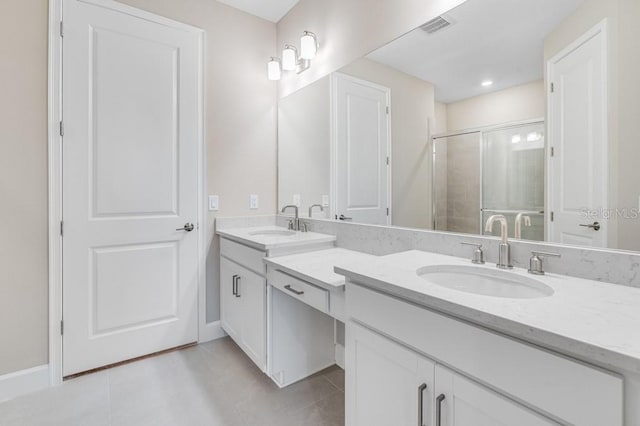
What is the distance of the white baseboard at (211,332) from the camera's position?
2383 mm

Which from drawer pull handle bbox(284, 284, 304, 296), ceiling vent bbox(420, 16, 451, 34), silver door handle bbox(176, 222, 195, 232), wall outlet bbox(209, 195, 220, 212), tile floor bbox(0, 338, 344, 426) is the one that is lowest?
tile floor bbox(0, 338, 344, 426)

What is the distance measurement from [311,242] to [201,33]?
182 cm

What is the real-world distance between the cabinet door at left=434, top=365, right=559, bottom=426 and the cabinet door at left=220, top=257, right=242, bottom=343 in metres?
1.52

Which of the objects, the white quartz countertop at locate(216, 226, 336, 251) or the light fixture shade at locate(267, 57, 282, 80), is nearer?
the white quartz countertop at locate(216, 226, 336, 251)

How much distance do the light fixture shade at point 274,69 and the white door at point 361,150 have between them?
689 mm

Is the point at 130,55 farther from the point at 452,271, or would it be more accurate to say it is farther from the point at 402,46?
the point at 452,271

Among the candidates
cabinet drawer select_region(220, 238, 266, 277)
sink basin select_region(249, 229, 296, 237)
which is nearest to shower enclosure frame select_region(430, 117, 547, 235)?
cabinet drawer select_region(220, 238, 266, 277)

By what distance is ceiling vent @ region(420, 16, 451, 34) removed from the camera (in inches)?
57.4

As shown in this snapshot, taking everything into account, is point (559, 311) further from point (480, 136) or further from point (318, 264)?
point (318, 264)

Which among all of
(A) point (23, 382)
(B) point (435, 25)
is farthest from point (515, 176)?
(A) point (23, 382)

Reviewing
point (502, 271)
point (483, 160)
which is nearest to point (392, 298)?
point (502, 271)

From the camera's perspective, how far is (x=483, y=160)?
136 cm

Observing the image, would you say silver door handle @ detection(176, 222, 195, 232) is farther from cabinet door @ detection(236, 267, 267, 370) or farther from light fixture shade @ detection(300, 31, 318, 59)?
light fixture shade @ detection(300, 31, 318, 59)

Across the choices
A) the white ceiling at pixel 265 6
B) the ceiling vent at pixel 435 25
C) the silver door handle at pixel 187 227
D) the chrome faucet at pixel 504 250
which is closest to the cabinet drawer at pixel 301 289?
the chrome faucet at pixel 504 250
